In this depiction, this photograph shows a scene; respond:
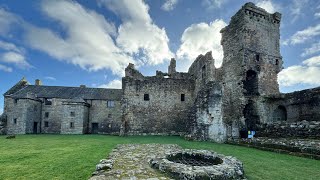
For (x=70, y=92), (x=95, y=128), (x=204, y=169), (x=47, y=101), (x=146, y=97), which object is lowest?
(x=95, y=128)

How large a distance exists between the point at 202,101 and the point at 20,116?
24626 mm

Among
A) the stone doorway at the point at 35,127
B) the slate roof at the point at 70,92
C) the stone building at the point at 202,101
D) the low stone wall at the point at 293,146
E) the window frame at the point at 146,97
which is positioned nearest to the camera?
the low stone wall at the point at 293,146

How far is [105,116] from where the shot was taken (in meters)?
30.4

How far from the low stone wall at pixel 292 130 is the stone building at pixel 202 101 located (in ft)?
3.15

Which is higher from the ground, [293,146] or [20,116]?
[20,116]

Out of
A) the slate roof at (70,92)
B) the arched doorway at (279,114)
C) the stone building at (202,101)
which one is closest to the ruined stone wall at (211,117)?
the stone building at (202,101)

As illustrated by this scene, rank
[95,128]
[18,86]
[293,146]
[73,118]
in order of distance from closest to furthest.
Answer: [293,146], [73,118], [95,128], [18,86]

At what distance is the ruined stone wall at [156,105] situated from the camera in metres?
22.8

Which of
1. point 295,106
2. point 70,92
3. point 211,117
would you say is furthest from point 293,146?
point 70,92

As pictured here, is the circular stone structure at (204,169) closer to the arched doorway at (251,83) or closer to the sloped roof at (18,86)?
the arched doorway at (251,83)

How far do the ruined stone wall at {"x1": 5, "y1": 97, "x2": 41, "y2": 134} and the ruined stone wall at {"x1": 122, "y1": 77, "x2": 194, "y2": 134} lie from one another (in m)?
14.7

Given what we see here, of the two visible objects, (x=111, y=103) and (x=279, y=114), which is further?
(x=111, y=103)

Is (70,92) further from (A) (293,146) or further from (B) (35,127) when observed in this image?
(A) (293,146)

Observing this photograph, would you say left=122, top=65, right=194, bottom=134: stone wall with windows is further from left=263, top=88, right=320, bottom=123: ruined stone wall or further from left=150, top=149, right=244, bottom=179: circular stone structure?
left=150, top=149, right=244, bottom=179: circular stone structure
